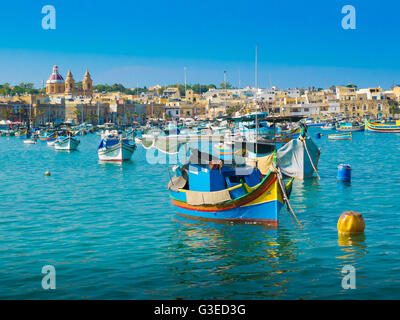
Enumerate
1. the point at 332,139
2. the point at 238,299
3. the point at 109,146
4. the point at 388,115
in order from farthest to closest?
the point at 388,115 → the point at 332,139 → the point at 109,146 → the point at 238,299

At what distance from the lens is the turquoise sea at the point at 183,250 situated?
1068cm

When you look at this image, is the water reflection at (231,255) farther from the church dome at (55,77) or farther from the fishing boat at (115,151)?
the church dome at (55,77)

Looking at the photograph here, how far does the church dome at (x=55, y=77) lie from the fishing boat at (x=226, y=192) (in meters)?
168

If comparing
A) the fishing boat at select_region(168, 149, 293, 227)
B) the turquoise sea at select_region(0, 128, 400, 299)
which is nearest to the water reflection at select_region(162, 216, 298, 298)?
the turquoise sea at select_region(0, 128, 400, 299)

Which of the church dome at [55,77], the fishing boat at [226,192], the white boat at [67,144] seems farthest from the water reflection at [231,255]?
the church dome at [55,77]

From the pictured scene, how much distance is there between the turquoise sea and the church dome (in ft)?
528

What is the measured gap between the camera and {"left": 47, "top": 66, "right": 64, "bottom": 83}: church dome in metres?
177

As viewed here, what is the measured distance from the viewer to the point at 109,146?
43906 mm

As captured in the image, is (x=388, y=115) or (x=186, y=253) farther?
(x=388, y=115)
